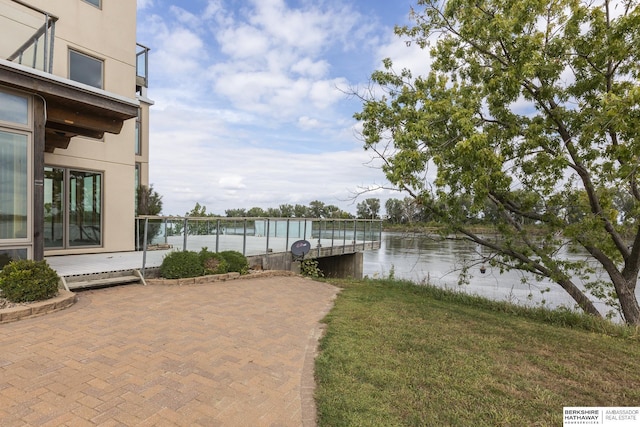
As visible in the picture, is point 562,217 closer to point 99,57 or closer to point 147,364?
point 147,364

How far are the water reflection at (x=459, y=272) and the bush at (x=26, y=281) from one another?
7374mm

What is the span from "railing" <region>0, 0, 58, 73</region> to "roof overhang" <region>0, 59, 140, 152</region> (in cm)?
64

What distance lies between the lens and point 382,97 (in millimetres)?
8539

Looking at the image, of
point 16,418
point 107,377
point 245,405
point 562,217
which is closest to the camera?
point 16,418

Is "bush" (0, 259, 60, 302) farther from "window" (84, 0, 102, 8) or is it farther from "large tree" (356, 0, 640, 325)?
"window" (84, 0, 102, 8)

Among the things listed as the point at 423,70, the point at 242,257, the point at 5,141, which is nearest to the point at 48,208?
the point at 5,141

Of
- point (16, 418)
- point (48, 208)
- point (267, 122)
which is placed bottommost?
point (16, 418)

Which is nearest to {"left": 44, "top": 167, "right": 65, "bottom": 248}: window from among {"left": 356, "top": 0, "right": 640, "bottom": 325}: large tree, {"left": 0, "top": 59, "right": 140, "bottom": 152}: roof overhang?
{"left": 0, "top": 59, "right": 140, "bottom": 152}: roof overhang

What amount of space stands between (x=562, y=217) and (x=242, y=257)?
283 inches

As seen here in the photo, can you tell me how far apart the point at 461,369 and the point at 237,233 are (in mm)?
7605

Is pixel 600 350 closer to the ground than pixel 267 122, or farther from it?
closer to the ground

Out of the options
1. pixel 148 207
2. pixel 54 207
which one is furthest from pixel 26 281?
pixel 148 207

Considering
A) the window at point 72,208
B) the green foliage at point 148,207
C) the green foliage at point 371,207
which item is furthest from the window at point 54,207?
the green foliage at point 371,207

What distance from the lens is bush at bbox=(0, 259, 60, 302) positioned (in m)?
4.59
